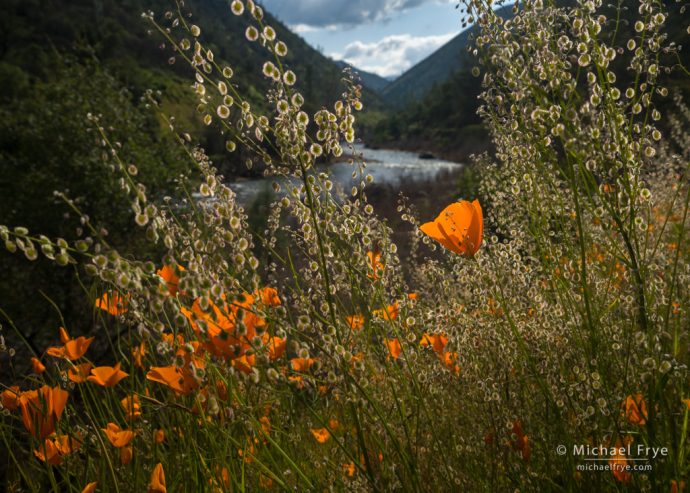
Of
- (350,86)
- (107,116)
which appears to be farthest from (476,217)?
(107,116)

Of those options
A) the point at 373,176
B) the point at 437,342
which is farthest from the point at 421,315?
the point at 373,176

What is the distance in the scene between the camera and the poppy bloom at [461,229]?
1.46 m

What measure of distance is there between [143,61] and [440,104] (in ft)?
158

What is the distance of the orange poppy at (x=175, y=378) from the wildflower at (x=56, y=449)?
1.63 feet

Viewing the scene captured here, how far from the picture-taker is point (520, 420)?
144cm

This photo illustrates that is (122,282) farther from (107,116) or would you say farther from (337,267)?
(107,116)

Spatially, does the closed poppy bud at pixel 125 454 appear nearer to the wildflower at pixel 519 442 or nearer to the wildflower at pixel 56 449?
the wildflower at pixel 56 449

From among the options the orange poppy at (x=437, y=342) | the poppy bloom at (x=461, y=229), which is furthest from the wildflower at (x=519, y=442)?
the poppy bloom at (x=461, y=229)

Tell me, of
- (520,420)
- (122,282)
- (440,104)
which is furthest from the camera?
(440,104)

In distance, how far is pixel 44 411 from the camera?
1.40 meters

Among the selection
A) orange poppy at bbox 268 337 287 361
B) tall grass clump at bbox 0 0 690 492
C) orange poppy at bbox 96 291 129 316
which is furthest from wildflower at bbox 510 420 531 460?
orange poppy at bbox 96 291 129 316

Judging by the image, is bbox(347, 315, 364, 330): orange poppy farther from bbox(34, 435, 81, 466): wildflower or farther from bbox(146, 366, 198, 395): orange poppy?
bbox(34, 435, 81, 466): wildflower

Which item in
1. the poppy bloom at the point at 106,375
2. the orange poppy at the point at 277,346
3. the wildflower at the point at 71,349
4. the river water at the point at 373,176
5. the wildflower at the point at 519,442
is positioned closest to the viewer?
the orange poppy at the point at 277,346

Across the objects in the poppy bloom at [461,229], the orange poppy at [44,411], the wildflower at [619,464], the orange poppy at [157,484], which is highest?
the poppy bloom at [461,229]
